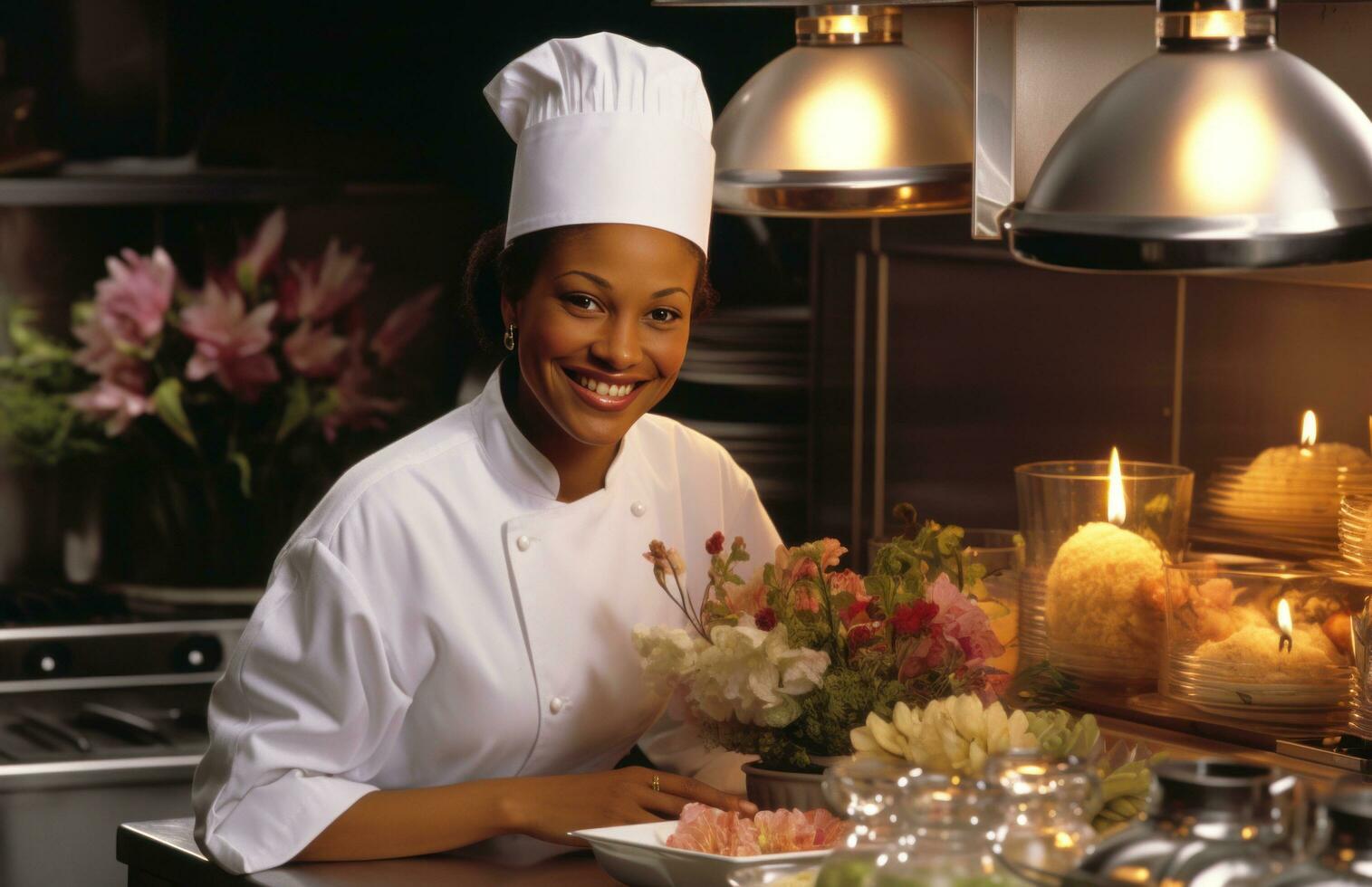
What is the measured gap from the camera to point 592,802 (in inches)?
A: 65.6

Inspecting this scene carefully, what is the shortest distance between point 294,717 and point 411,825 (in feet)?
0.44

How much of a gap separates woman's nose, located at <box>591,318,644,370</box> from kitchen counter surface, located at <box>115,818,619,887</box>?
1.45ft

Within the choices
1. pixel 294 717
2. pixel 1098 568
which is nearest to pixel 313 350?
pixel 294 717

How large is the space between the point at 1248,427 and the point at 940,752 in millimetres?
1263

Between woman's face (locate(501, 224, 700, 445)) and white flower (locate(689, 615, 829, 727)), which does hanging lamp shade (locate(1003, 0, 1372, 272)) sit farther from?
woman's face (locate(501, 224, 700, 445))

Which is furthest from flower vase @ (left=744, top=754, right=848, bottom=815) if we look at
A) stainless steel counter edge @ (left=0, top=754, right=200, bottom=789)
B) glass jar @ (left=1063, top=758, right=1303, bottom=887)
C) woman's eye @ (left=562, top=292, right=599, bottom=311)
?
stainless steel counter edge @ (left=0, top=754, right=200, bottom=789)

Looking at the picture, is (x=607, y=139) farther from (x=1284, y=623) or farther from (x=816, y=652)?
(x=1284, y=623)

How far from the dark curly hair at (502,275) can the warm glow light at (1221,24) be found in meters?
0.70

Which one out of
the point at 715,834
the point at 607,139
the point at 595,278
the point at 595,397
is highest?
the point at 607,139

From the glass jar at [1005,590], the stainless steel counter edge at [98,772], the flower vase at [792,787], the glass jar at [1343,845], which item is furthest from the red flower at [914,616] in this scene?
the stainless steel counter edge at [98,772]

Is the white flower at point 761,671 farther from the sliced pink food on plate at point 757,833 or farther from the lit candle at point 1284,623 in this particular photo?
the lit candle at point 1284,623

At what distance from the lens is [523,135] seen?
1837 mm

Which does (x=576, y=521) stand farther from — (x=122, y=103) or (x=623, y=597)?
(x=122, y=103)

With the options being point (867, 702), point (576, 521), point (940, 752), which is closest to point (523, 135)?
point (576, 521)
